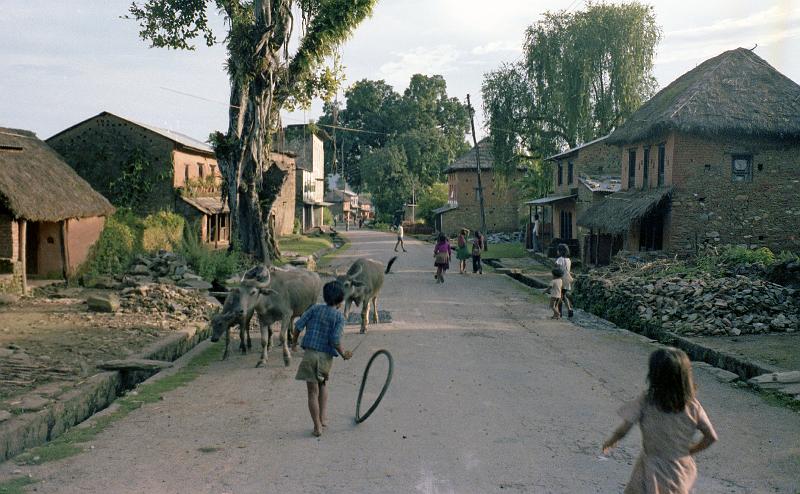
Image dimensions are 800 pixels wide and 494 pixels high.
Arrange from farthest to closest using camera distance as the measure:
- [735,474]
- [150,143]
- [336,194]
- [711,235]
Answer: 1. [336,194]
2. [150,143]
3. [711,235]
4. [735,474]

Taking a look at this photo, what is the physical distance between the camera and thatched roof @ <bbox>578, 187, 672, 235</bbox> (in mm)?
24328

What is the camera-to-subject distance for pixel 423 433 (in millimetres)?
7715

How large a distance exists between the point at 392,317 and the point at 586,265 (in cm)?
1560

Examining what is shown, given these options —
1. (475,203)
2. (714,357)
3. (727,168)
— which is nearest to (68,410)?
(714,357)

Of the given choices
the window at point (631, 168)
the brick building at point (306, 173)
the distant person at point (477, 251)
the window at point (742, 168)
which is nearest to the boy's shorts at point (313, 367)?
the distant person at point (477, 251)

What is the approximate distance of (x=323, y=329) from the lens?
7.75 m

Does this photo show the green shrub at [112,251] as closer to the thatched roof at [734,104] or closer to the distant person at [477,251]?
the distant person at [477,251]

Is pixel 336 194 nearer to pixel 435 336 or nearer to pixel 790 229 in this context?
pixel 790 229

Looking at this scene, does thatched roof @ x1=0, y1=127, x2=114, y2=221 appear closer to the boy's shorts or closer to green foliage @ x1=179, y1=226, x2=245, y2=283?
green foliage @ x1=179, y1=226, x2=245, y2=283

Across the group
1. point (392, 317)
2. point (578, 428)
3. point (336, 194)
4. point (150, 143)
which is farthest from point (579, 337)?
point (336, 194)

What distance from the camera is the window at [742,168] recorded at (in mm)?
24641

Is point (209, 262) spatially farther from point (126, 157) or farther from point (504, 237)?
point (504, 237)

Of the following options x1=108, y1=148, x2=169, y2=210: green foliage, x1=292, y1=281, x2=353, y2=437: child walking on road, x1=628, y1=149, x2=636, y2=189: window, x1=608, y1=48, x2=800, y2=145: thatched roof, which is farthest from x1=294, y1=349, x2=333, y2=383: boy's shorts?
x1=108, y1=148, x2=169, y2=210: green foliage

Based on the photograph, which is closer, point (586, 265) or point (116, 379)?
point (116, 379)
